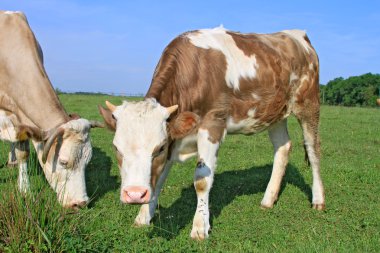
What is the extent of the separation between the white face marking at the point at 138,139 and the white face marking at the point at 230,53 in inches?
73.8

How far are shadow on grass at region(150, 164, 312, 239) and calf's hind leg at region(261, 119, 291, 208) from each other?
58 cm

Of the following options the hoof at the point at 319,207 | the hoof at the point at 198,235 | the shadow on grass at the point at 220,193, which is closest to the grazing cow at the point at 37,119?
the shadow on grass at the point at 220,193

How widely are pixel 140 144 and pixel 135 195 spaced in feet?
1.79

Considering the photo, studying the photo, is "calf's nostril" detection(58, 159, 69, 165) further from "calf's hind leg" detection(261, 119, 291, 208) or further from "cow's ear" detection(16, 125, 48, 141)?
"calf's hind leg" detection(261, 119, 291, 208)

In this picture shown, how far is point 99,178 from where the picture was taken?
29.6 feet

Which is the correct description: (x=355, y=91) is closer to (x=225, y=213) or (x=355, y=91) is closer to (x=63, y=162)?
(x=225, y=213)

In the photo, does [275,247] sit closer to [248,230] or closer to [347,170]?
[248,230]

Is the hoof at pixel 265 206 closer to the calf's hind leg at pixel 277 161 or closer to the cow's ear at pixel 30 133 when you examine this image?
the calf's hind leg at pixel 277 161

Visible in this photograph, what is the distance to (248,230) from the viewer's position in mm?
6332

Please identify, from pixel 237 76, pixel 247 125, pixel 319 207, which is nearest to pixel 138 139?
pixel 237 76

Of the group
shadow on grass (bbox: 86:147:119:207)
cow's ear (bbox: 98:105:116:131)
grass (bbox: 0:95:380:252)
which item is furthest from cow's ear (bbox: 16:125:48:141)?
cow's ear (bbox: 98:105:116:131)

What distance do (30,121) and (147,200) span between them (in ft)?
12.8

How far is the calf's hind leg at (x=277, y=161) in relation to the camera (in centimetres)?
773

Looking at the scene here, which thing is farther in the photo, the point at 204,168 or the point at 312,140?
the point at 312,140
